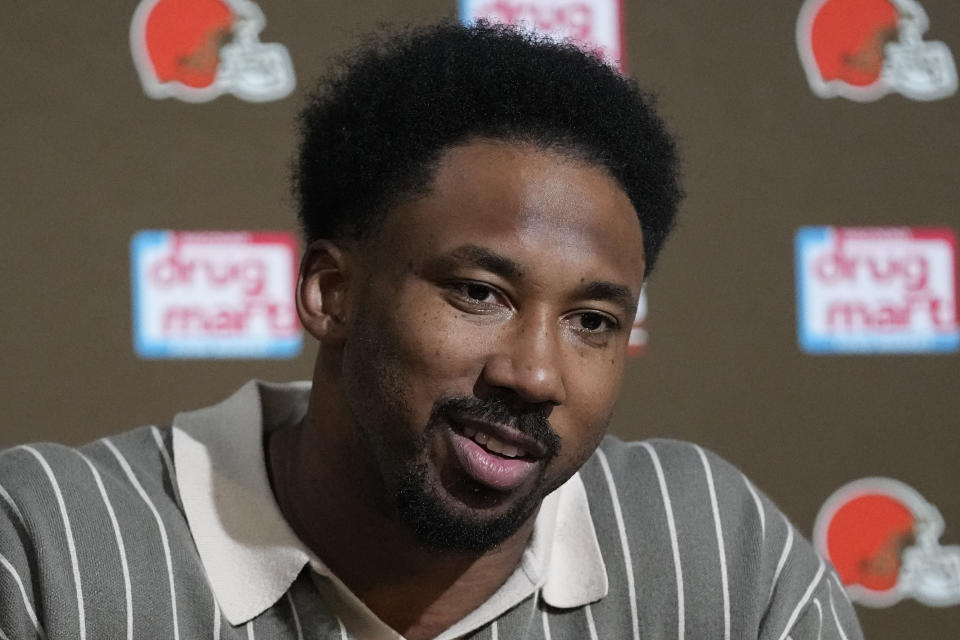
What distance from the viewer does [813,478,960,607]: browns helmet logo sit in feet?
6.00

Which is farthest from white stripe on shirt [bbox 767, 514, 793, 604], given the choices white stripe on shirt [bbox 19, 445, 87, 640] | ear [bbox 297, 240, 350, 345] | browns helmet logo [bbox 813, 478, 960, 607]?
browns helmet logo [bbox 813, 478, 960, 607]

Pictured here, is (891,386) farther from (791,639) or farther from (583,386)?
(583,386)

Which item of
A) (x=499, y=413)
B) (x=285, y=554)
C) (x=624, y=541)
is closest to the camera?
(x=499, y=413)

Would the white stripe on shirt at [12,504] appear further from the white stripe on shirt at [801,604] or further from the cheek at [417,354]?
the white stripe on shirt at [801,604]

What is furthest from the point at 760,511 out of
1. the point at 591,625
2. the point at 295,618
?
the point at 295,618

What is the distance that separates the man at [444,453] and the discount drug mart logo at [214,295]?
0.60 m

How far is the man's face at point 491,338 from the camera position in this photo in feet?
2.85

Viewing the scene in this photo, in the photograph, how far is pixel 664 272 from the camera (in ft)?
5.90

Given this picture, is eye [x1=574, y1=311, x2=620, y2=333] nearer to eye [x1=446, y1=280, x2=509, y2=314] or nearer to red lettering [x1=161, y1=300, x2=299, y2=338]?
eye [x1=446, y1=280, x2=509, y2=314]

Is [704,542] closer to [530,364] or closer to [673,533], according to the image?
[673,533]

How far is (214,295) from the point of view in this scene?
172 centimetres

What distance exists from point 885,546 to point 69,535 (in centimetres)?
133

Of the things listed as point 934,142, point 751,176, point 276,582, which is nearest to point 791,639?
point 276,582

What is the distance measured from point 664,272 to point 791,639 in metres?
0.82
